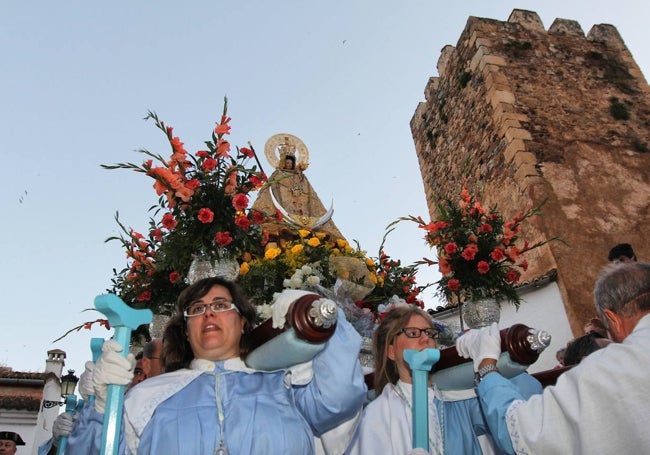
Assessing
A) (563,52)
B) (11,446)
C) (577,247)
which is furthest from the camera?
(563,52)

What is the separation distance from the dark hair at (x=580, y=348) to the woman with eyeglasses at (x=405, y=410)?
89 centimetres

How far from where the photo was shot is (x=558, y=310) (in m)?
8.30

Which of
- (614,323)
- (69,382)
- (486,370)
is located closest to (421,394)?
(486,370)

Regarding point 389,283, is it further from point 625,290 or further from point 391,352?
point 625,290

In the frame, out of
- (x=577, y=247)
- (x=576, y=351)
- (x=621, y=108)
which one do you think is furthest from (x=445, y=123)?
(x=576, y=351)

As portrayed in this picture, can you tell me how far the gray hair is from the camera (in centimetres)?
195

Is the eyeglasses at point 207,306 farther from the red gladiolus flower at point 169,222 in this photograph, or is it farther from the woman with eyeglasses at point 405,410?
the red gladiolus flower at point 169,222

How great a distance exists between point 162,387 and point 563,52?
12.4 metres

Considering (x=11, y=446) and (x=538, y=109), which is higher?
(x=538, y=109)

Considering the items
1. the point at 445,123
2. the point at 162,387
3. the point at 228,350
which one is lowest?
the point at 162,387

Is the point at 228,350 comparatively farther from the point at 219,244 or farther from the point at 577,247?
the point at 577,247

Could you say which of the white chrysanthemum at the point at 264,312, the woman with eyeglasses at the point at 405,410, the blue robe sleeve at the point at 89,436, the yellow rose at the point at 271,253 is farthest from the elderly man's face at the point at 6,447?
the woman with eyeglasses at the point at 405,410

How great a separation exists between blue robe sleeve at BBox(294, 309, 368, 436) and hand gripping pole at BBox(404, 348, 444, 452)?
0.22 m

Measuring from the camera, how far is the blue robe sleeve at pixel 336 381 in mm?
2080
